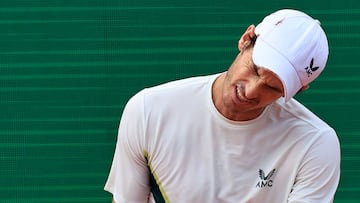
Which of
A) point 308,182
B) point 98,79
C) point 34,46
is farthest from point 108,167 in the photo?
point 308,182

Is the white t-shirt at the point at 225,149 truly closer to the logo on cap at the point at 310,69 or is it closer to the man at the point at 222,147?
the man at the point at 222,147

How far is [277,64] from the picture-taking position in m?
1.86

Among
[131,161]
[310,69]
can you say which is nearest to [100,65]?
[131,161]

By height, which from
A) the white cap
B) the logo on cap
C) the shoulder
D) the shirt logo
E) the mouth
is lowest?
the shirt logo

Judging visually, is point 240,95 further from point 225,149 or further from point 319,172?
point 319,172

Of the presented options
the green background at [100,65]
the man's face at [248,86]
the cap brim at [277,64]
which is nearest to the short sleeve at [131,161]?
the man's face at [248,86]

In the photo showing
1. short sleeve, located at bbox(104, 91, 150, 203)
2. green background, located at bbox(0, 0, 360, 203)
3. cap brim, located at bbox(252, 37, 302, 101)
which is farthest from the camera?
green background, located at bbox(0, 0, 360, 203)

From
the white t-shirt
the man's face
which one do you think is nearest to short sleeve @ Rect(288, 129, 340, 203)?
the white t-shirt

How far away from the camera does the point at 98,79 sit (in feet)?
9.78

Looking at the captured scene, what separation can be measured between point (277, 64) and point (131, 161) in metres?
0.55

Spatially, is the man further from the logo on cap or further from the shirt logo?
the logo on cap

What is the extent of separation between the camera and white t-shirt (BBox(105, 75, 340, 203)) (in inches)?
82.5

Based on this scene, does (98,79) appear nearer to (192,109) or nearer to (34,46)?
(34,46)

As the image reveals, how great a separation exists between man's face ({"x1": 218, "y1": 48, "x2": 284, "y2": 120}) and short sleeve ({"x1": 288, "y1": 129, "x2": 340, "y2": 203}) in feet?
0.71
